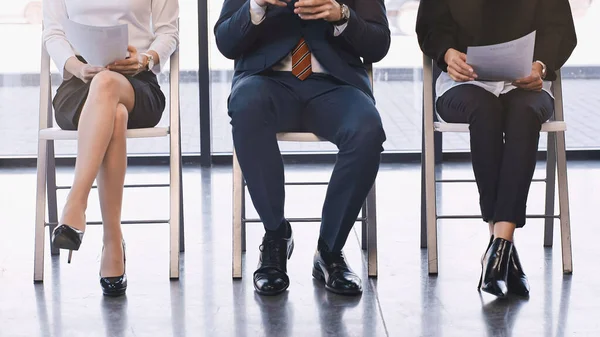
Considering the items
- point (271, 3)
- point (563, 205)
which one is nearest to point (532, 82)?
point (563, 205)

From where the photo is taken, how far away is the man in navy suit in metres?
2.60

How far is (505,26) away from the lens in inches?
114

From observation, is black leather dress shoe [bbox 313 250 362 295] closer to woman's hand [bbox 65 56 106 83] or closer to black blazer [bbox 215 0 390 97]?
black blazer [bbox 215 0 390 97]

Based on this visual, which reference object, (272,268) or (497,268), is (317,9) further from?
(497,268)

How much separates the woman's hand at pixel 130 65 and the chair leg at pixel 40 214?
41 centimetres

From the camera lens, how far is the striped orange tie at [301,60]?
279cm

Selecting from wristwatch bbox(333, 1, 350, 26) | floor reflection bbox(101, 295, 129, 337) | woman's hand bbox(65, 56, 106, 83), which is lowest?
floor reflection bbox(101, 295, 129, 337)

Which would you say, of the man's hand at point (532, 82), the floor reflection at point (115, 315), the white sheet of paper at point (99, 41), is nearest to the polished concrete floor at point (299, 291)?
the floor reflection at point (115, 315)

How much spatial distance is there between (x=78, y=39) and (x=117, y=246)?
0.67 m

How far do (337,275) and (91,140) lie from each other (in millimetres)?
867

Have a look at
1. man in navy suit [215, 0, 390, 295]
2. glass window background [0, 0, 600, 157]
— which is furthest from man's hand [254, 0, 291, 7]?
glass window background [0, 0, 600, 157]

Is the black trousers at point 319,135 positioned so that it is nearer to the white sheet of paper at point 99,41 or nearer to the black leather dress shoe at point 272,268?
the black leather dress shoe at point 272,268

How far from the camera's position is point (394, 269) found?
2947 millimetres

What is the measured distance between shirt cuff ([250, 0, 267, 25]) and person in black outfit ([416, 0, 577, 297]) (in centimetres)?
62
